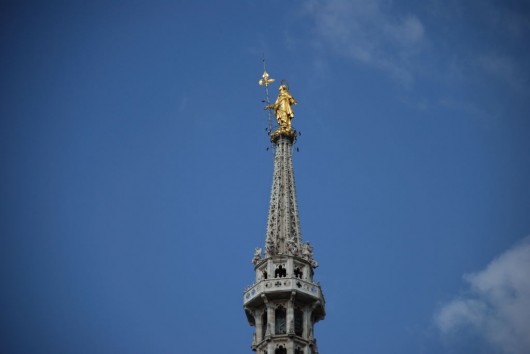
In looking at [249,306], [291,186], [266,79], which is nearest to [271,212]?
[291,186]

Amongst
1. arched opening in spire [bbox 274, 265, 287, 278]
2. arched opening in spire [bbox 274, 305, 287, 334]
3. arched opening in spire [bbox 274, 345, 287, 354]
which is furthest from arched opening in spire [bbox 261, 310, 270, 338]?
arched opening in spire [bbox 274, 265, 287, 278]

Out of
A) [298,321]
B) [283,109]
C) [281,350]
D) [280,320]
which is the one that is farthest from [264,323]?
[283,109]

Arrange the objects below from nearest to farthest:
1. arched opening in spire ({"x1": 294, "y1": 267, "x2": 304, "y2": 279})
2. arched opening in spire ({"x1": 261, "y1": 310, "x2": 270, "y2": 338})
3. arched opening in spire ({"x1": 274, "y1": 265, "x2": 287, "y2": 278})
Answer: arched opening in spire ({"x1": 261, "y1": 310, "x2": 270, "y2": 338}), arched opening in spire ({"x1": 274, "y1": 265, "x2": 287, "y2": 278}), arched opening in spire ({"x1": 294, "y1": 267, "x2": 304, "y2": 279})

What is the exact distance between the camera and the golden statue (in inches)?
4318

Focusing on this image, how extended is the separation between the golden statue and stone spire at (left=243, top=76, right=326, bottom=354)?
11.7m

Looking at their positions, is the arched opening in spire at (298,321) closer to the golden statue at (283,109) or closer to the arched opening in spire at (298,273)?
the arched opening in spire at (298,273)

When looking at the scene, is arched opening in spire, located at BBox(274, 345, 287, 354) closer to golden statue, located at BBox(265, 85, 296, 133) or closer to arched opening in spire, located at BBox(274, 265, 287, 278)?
arched opening in spire, located at BBox(274, 265, 287, 278)

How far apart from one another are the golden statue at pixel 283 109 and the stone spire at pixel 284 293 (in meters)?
11.7

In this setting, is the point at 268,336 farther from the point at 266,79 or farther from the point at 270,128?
the point at 266,79

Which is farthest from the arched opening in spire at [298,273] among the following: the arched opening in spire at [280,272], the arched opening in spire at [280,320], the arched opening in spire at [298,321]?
the arched opening in spire at [280,320]

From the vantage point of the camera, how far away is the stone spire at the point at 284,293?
290 ft

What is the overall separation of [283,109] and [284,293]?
89.4ft

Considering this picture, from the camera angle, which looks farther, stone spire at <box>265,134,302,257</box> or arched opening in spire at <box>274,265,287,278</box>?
stone spire at <box>265,134,302,257</box>

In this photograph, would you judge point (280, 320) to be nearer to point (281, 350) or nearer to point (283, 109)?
point (281, 350)
